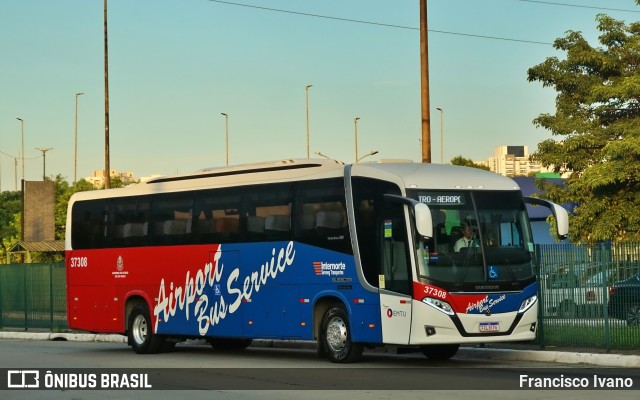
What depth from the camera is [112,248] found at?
88.9 feet

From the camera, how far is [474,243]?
2000 cm

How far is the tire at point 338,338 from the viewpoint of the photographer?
2089 cm

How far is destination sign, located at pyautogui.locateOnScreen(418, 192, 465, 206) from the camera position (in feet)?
66.1

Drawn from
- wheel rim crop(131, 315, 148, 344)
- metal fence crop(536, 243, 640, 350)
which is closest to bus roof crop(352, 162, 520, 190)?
metal fence crop(536, 243, 640, 350)

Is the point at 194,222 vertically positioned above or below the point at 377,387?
above

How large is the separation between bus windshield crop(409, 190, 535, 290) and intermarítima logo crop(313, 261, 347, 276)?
1817mm

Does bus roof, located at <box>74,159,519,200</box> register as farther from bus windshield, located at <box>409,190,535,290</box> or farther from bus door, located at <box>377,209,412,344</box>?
bus door, located at <box>377,209,412,344</box>

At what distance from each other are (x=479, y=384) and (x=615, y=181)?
941 inches

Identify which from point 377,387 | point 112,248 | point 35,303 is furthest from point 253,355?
point 35,303

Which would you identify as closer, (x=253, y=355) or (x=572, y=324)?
(x=572, y=324)

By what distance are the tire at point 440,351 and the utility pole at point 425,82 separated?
18.4 feet

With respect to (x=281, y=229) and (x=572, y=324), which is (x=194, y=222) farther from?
(x=572, y=324)

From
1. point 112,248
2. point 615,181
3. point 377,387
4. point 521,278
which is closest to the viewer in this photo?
point 377,387

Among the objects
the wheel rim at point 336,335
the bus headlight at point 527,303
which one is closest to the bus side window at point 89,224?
the wheel rim at point 336,335
